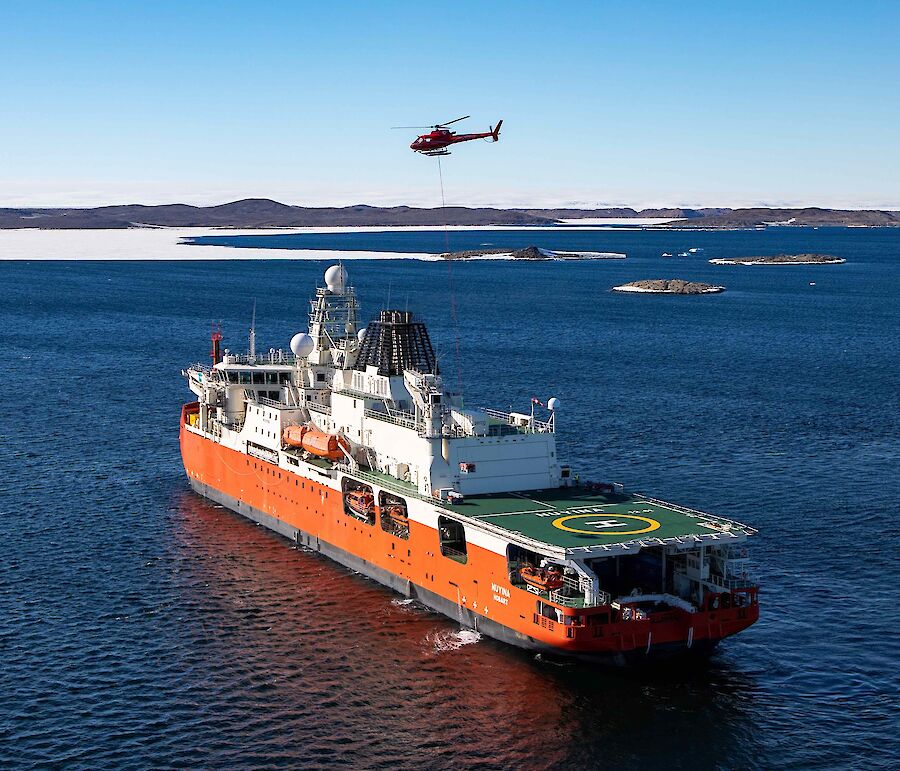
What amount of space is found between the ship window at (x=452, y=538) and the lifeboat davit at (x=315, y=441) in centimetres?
961

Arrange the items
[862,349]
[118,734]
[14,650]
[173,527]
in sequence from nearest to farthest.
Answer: [118,734]
[14,650]
[173,527]
[862,349]

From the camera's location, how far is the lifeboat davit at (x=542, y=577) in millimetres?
41562

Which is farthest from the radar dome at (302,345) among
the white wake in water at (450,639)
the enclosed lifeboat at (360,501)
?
the white wake in water at (450,639)

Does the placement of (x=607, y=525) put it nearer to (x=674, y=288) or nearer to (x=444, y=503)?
(x=444, y=503)

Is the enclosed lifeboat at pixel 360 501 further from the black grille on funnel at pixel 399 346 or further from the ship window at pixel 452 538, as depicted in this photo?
the black grille on funnel at pixel 399 346

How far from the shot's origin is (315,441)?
56.5 m

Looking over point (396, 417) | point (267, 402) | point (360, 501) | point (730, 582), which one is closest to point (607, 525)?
point (730, 582)

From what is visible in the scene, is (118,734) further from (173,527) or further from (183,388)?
(183,388)

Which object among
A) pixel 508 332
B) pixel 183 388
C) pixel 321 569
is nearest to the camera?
pixel 321 569

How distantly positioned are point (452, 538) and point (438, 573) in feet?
5.24

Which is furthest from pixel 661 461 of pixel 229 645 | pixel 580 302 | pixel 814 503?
pixel 580 302

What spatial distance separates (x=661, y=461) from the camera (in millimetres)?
69375

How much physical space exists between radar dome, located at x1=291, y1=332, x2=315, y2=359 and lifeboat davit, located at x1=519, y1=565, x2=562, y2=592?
25525 mm

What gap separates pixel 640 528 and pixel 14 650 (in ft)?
80.2
